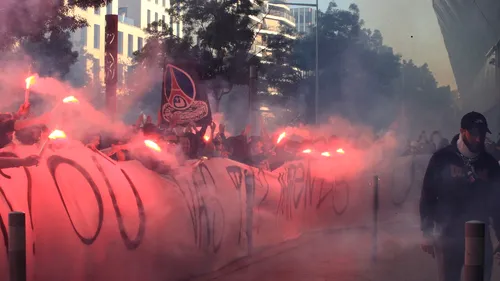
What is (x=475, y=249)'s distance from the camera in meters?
5.07

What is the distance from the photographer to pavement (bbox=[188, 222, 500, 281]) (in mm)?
8047

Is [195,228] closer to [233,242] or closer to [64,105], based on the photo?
[233,242]

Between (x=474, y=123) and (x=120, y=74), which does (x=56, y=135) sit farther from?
(x=120, y=74)

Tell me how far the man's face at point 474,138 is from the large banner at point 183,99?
6897 mm

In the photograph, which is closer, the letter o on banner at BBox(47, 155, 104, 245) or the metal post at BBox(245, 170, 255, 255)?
the letter o on banner at BBox(47, 155, 104, 245)

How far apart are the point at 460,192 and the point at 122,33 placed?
36.9 metres

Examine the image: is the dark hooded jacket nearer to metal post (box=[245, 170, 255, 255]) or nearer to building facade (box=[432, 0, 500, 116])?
metal post (box=[245, 170, 255, 255])

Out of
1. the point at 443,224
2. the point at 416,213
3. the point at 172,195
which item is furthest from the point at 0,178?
the point at 416,213

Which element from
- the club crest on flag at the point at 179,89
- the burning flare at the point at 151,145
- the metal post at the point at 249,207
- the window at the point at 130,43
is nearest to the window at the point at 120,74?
the window at the point at 130,43

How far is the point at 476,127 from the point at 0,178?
10.5 ft

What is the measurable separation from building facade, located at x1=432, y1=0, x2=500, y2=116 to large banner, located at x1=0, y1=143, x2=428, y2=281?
63.7ft

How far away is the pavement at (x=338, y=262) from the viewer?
317 inches

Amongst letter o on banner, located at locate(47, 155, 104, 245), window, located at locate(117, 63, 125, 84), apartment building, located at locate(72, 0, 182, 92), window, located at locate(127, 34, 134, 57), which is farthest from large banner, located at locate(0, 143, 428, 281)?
window, located at locate(127, 34, 134, 57)

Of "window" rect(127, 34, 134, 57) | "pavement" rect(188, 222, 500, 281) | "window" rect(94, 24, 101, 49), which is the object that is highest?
"window" rect(94, 24, 101, 49)
